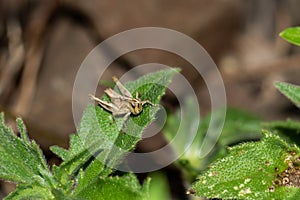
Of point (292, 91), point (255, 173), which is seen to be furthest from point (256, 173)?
point (292, 91)

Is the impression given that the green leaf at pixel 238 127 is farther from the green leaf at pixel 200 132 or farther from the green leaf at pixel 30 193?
the green leaf at pixel 30 193

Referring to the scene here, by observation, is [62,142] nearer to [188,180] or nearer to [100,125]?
[188,180]

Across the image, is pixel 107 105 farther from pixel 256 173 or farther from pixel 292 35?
pixel 292 35

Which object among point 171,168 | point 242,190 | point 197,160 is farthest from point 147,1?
point 242,190

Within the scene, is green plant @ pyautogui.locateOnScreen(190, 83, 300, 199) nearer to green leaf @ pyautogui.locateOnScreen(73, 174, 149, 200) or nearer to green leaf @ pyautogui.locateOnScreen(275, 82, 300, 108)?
green leaf @ pyautogui.locateOnScreen(73, 174, 149, 200)

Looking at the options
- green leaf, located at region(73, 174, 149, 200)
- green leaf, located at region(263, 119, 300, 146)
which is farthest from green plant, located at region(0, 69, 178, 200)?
green leaf, located at region(263, 119, 300, 146)

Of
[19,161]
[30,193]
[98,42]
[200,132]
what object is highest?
[98,42]
